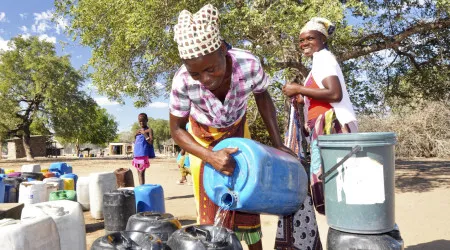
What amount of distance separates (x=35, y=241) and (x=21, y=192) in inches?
120

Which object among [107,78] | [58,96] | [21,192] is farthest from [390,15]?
[58,96]

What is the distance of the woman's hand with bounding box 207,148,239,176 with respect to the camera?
5.99 feet

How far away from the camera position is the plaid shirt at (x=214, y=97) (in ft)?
6.95

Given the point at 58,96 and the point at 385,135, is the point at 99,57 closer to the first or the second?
the point at 385,135

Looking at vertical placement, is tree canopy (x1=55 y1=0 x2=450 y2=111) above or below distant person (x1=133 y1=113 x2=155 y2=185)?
above

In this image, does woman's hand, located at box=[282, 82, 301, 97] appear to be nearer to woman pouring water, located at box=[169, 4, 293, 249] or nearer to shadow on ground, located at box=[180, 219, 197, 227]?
woman pouring water, located at box=[169, 4, 293, 249]

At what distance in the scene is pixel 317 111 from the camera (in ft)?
8.45

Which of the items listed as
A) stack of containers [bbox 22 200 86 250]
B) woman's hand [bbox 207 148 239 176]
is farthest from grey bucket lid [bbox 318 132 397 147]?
stack of containers [bbox 22 200 86 250]

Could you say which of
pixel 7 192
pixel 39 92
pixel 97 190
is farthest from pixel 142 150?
pixel 39 92

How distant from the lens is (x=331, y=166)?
6.82ft

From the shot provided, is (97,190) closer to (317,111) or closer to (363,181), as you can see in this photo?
(317,111)

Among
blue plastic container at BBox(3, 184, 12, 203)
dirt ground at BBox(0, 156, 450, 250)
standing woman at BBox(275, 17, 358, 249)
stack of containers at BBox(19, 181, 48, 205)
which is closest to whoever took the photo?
standing woman at BBox(275, 17, 358, 249)

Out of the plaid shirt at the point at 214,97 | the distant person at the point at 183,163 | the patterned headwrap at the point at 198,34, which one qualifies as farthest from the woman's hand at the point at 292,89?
the distant person at the point at 183,163

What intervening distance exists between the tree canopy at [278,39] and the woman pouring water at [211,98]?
12.8 ft
